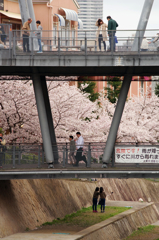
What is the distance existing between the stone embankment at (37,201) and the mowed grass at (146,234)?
15.4 feet

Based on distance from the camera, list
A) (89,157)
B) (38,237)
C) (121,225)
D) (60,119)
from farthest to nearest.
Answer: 1. (60,119)
2. (121,225)
3. (38,237)
4. (89,157)

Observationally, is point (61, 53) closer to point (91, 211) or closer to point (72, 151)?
point (72, 151)

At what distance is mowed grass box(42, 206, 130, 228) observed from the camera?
3003 centimetres

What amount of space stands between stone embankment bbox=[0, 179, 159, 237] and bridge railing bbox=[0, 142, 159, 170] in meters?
3.12

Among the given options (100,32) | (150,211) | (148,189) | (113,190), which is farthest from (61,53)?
(148,189)

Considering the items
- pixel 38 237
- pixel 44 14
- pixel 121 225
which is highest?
pixel 44 14

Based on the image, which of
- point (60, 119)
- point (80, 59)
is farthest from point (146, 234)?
point (80, 59)

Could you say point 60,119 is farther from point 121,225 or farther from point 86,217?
point 121,225

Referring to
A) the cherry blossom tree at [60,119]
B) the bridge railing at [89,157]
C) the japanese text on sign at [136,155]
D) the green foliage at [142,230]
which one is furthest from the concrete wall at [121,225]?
the cherry blossom tree at [60,119]

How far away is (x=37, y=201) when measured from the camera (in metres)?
29.0

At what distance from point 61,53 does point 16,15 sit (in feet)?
76.7

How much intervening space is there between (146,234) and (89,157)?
40.2 ft

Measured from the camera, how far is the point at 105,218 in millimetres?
31891

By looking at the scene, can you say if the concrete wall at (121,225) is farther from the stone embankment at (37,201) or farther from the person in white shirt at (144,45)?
the person in white shirt at (144,45)
